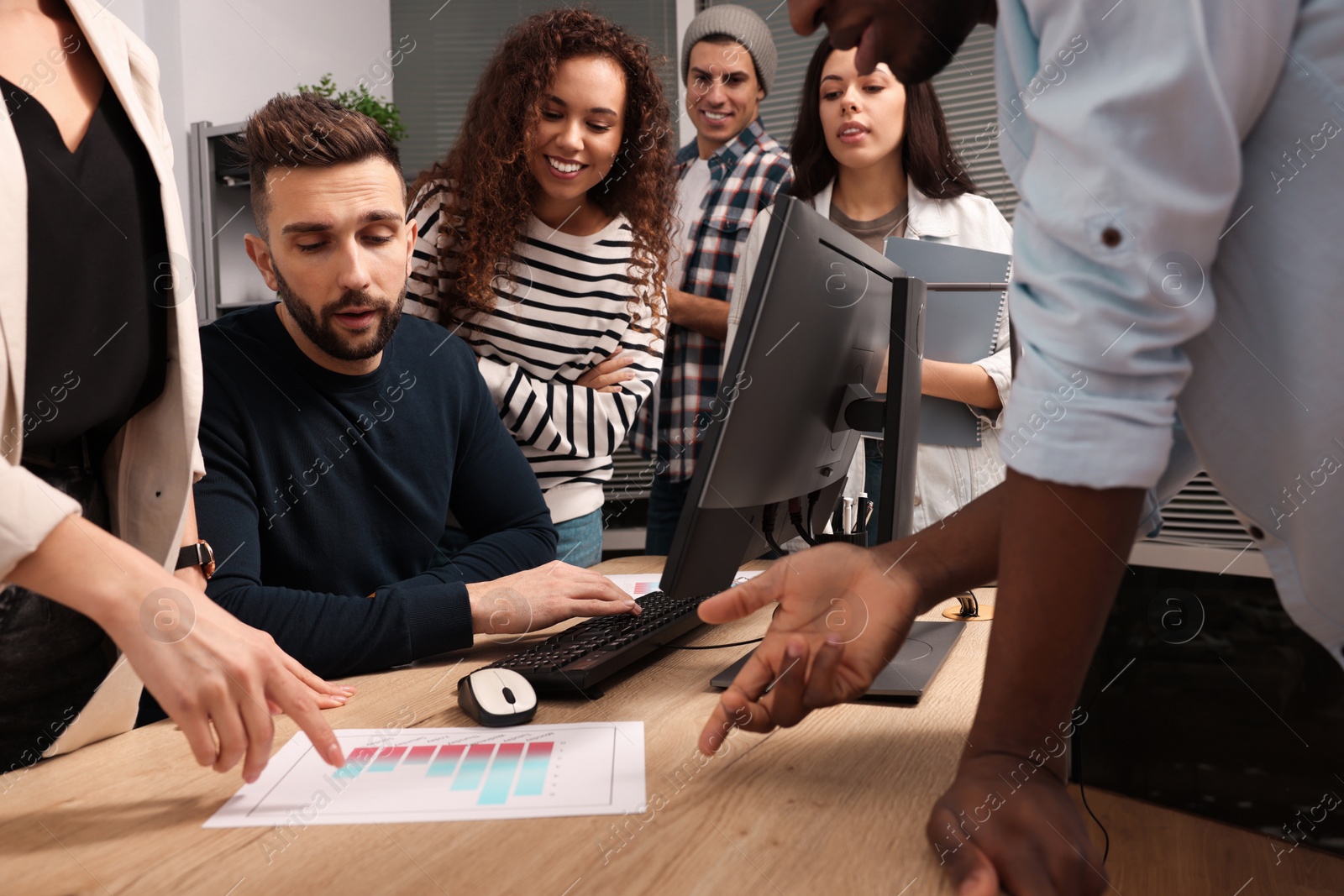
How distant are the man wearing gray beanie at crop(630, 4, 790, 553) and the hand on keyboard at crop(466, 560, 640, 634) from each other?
35.8 inches

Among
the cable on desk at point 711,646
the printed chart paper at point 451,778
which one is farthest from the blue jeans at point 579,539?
A: the printed chart paper at point 451,778

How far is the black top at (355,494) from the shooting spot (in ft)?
3.42

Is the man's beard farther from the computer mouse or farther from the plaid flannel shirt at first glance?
the plaid flannel shirt

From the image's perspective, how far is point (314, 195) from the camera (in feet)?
4.39

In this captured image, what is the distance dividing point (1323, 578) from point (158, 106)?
1142 mm

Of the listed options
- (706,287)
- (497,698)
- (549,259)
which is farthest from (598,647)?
(706,287)

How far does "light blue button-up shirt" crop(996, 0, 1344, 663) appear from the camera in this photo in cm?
49

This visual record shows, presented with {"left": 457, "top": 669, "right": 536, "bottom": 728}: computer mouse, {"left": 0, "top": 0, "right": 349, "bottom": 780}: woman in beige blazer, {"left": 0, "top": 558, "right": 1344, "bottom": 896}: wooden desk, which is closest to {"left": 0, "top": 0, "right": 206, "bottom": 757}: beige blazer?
{"left": 0, "top": 0, "right": 349, "bottom": 780}: woman in beige blazer

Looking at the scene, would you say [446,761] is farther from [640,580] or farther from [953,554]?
[640,580]

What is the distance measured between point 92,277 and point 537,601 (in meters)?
0.57

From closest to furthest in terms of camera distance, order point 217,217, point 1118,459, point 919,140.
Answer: point 1118,459
point 919,140
point 217,217

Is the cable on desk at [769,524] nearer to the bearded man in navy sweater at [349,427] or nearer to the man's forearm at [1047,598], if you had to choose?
the bearded man in navy sweater at [349,427]

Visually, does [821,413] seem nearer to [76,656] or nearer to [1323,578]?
[1323,578]

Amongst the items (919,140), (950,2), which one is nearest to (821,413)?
(950,2)
